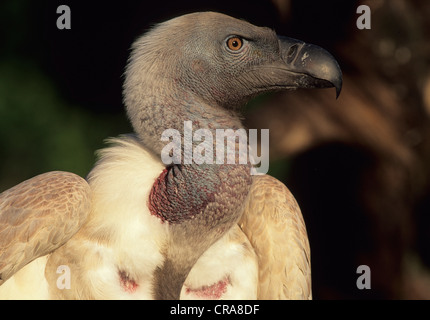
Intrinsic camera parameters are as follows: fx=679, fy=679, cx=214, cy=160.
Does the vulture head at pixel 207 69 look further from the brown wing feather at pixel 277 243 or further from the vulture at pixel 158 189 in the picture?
the brown wing feather at pixel 277 243

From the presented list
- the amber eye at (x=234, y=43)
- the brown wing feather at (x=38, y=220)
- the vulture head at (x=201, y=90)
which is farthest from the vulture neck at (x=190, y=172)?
the brown wing feather at (x=38, y=220)

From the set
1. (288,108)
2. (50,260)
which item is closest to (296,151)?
(288,108)

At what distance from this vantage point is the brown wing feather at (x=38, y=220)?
8.52 ft

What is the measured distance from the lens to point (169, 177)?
2.67 meters

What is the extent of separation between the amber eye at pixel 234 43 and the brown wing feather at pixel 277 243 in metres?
0.76

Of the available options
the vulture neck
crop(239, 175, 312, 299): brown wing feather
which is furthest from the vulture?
crop(239, 175, 312, 299): brown wing feather

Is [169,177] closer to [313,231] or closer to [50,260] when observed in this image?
[50,260]

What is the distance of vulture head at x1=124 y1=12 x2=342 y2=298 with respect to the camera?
8.61 ft

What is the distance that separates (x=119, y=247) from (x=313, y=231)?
2.72 m

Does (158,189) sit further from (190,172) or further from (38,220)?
(38,220)

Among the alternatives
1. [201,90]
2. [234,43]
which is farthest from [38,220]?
[234,43]

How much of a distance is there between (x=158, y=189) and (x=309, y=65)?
78 centimetres

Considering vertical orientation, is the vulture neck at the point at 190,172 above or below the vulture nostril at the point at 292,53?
below

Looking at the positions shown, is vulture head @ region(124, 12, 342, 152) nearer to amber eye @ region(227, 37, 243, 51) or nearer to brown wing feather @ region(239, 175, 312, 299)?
amber eye @ region(227, 37, 243, 51)
